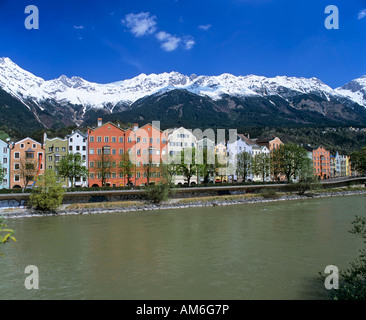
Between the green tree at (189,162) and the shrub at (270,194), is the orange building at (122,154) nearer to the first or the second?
the green tree at (189,162)

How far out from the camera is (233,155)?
2982 inches

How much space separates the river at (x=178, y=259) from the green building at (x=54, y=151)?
98.4ft

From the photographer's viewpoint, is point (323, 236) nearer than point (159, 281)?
No

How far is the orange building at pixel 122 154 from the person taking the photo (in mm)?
58219

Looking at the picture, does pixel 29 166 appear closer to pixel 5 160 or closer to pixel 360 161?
pixel 5 160

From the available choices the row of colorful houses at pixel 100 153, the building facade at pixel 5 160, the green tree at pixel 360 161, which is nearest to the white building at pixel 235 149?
the row of colorful houses at pixel 100 153

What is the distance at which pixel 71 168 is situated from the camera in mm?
52375

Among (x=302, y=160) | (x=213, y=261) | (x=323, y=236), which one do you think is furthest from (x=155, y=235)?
(x=302, y=160)

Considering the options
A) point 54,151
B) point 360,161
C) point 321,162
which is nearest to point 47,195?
point 54,151
